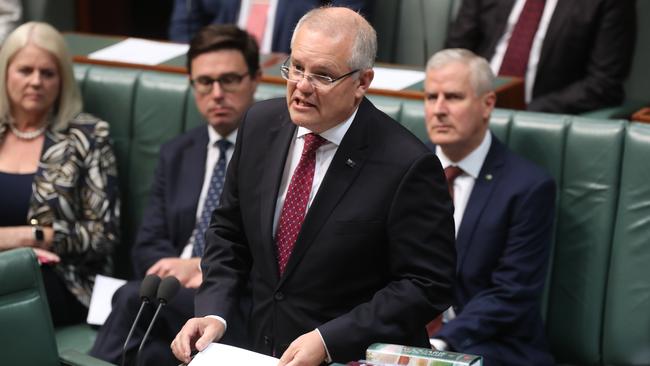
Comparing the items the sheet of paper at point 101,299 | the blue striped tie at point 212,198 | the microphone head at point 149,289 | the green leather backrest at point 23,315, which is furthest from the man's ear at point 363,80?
the sheet of paper at point 101,299

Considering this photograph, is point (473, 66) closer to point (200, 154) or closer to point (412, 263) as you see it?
point (200, 154)

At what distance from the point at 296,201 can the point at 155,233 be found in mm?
1282

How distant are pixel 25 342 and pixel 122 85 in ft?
5.19

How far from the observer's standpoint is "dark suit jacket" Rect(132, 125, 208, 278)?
3.51 meters

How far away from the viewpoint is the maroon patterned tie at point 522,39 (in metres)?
4.19

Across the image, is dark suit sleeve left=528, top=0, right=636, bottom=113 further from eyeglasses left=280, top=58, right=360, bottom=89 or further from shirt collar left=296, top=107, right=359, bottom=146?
eyeglasses left=280, top=58, right=360, bottom=89

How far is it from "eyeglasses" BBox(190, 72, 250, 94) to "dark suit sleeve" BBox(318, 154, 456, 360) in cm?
132

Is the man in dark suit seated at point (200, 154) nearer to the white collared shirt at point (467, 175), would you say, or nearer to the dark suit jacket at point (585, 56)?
the white collared shirt at point (467, 175)

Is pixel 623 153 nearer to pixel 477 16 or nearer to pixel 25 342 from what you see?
pixel 477 16

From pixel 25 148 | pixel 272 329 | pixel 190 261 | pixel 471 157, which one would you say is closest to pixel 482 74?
pixel 471 157

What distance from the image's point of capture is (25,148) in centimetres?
368

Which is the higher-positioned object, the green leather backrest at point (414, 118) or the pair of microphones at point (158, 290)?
the green leather backrest at point (414, 118)

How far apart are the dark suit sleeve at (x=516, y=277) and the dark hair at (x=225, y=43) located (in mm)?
956

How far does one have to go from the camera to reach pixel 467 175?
324 centimetres
